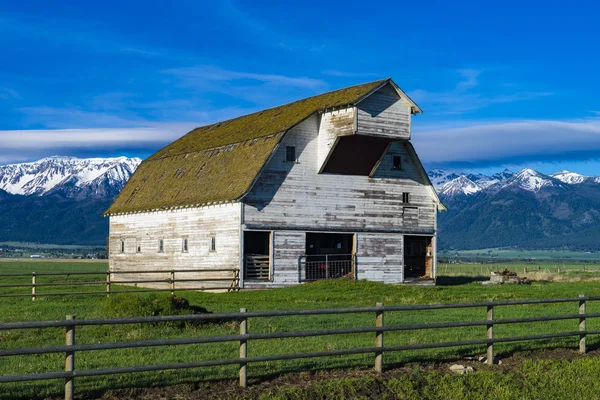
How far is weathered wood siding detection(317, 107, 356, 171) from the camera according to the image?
40688 millimetres

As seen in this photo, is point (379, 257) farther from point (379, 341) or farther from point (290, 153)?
point (379, 341)

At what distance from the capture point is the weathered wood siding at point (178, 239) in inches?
1620

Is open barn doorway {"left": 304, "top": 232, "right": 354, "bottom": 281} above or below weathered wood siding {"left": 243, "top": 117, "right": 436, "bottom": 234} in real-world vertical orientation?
below

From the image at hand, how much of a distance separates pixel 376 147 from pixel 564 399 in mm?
25895

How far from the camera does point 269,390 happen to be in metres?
16.0

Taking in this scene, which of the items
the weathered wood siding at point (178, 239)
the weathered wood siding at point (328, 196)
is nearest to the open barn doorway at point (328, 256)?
the weathered wood siding at point (328, 196)

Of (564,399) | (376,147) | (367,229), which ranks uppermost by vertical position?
(376,147)

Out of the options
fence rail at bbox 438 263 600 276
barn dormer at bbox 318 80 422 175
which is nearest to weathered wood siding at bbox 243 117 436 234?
barn dormer at bbox 318 80 422 175

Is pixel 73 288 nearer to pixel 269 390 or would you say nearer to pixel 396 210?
pixel 396 210

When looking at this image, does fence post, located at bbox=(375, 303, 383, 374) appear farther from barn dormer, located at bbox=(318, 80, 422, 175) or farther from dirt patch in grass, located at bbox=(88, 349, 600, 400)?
barn dormer, located at bbox=(318, 80, 422, 175)

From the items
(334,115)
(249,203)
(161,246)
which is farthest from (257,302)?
(161,246)

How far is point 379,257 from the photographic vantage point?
44750 mm

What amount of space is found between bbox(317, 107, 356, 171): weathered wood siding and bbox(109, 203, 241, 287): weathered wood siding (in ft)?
15.9

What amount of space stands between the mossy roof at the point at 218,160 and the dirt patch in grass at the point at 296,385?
2232cm
